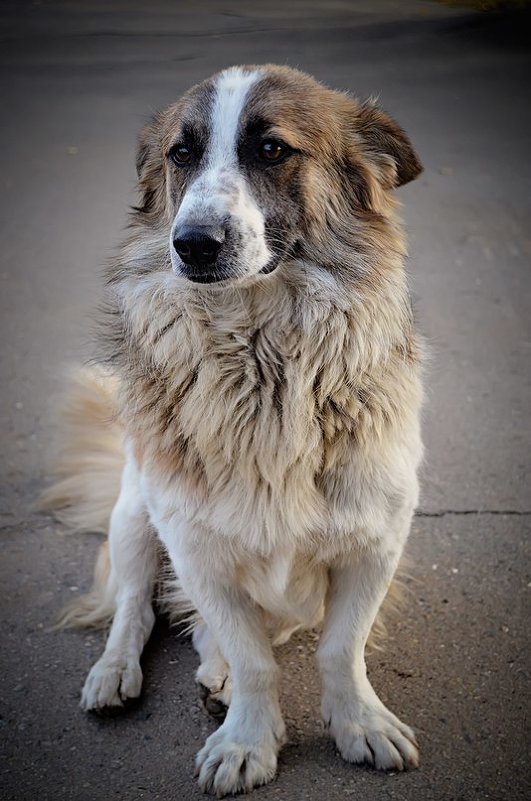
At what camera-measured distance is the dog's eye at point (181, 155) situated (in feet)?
7.22

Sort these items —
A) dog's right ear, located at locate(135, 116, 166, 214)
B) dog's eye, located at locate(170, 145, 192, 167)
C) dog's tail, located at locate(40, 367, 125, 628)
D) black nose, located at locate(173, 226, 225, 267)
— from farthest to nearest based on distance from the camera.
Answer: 1. dog's tail, located at locate(40, 367, 125, 628)
2. dog's right ear, located at locate(135, 116, 166, 214)
3. dog's eye, located at locate(170, 145, 192, 167)
4. black nose, located at locate(173, 226, 225, 267)

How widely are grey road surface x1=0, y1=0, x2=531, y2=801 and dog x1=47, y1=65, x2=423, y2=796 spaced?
0.70ft

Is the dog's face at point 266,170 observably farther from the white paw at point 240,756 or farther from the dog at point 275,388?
the white paw at point 240,756

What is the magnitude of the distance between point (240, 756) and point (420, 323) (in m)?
2.01

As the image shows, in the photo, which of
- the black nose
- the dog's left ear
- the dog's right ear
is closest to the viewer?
the black nose

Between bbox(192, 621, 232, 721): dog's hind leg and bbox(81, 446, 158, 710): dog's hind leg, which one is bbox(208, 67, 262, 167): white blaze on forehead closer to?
bbox(81, 446, 158, 710): dog's hind leg

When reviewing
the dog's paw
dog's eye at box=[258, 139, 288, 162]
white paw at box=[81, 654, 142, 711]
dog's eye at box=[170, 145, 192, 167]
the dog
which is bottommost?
white paw at box=[81, 654, 142, 711]

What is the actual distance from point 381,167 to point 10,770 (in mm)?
1835

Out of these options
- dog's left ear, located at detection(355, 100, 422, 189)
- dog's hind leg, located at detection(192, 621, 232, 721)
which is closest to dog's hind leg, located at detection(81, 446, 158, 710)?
dog's hind leg, located at detection(192, 621, 232, 721)

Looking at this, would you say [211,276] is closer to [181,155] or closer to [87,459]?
[181,155]

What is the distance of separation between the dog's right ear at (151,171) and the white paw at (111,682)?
1.27 metres

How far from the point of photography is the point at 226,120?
2131 mm

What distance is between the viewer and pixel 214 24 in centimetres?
556

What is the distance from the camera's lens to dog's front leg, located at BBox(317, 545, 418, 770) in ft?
7.06
